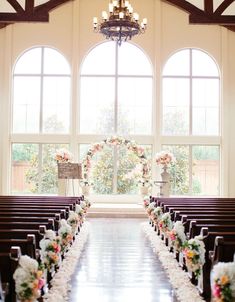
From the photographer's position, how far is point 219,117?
Answer: 14.2 meters

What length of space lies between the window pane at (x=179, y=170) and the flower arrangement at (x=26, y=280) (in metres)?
10.9

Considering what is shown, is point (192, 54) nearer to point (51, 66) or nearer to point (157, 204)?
point (51, 66)

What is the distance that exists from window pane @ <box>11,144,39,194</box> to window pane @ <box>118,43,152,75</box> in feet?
11.9

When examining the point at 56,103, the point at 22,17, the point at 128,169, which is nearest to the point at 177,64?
the point at 128,169

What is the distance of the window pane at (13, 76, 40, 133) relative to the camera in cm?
1411

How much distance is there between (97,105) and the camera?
14234 mm

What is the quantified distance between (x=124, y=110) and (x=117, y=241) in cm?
718

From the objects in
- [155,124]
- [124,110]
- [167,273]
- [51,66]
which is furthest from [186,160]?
[167,273]

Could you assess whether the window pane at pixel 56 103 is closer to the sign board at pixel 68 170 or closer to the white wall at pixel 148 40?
the white wall at pixel 148 40

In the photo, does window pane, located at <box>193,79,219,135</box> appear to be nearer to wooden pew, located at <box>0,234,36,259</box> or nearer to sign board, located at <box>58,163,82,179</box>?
sign board, located at <box>58,163,82,179</box>

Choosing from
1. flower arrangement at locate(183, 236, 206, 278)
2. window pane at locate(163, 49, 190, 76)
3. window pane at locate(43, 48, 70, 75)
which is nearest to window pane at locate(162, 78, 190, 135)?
window pane at locate(163, 49, 190, 76)

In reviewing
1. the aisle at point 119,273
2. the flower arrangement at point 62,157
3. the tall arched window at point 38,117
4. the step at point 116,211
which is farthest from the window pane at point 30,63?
the aisle at point 119,273

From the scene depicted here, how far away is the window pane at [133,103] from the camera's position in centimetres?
1423

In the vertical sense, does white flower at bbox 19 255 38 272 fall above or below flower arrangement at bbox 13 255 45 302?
above
